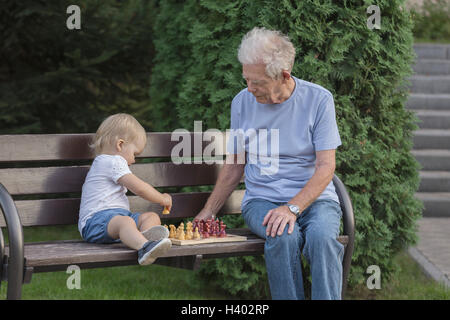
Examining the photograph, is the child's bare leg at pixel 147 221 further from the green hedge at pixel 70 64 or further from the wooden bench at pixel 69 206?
the green hedge at pixel 70 64

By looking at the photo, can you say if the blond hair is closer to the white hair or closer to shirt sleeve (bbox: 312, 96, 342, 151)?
the white hair

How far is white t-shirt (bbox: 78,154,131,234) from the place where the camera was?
3.63m

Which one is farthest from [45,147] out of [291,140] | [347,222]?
[347,222]

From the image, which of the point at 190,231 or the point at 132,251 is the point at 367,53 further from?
the point at 132,251

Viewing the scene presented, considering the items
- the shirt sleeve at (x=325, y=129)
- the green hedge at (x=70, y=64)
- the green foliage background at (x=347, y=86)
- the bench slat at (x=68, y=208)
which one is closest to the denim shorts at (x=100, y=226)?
the bench slat at (x=68, y=208)

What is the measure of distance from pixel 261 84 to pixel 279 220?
664 millimetres

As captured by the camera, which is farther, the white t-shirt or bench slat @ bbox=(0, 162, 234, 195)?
bench slat @ bbox=(0, 162, 234, 195)

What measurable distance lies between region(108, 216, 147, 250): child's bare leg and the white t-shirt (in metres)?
0.16

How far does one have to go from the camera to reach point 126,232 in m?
3.44

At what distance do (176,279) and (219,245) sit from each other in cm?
220

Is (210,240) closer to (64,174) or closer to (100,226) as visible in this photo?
(100,226)

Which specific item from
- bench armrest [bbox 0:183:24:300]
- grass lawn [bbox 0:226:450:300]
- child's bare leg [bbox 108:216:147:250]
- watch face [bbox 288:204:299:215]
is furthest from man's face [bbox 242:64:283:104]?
grass lawn [bbox 0:226:450:300]

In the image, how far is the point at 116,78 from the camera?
8.12 m
